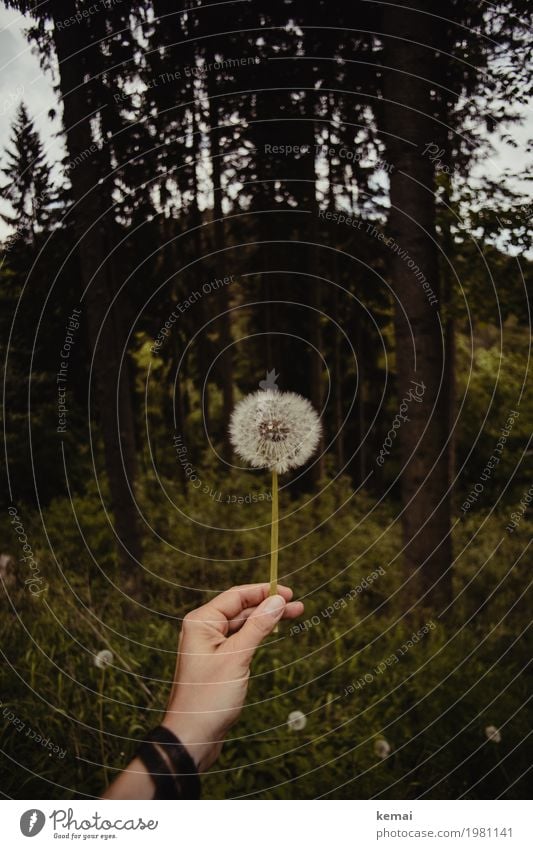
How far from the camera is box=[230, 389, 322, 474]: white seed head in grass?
2271mm

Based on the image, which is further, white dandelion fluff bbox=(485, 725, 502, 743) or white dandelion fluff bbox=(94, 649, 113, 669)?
white dandelion fluff bbox=(94, 649, 113, 669)

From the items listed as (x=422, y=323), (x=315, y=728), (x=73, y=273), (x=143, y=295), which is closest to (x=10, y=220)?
(x=73, y=273)

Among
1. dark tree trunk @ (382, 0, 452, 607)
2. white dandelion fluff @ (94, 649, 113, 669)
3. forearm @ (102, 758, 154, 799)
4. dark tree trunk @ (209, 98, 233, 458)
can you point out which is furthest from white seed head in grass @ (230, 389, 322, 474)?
dark tree trunk @ (209, 98, 233, 458)

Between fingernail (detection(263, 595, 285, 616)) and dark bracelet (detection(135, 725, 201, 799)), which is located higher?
fingernail (detection(263, 595, 285, 616))

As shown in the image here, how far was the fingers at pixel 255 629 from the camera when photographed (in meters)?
2.05

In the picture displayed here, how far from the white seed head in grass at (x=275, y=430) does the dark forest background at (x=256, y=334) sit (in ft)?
4.96

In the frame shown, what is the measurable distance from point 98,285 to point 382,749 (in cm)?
375

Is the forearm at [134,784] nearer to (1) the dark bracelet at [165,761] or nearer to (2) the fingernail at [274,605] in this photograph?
(1) the dark bracelet at [165,761]

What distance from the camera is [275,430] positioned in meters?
2.29

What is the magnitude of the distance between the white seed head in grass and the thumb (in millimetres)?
546

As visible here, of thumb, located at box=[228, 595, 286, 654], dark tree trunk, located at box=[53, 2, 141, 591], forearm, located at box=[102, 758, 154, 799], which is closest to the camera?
thumb, located at box=[228, 595, 286, 654]

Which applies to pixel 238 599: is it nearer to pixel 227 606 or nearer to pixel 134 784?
pixel 227 606

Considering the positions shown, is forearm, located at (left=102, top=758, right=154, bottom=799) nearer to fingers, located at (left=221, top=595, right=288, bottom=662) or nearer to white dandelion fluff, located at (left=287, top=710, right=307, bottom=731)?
fingers, located at (left=221, top=595, right=288, bottom=662)

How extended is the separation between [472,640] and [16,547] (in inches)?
159
